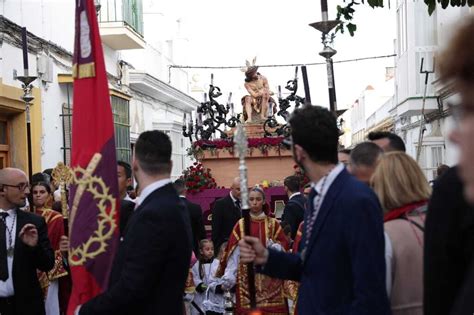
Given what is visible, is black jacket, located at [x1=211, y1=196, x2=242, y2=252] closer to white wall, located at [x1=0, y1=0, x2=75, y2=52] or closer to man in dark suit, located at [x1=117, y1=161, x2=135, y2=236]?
man in dark suit, located at [x1=117, y1=161, x2=135, y2=236]

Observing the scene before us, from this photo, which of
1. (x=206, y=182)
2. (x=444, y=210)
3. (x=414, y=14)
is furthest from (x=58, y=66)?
(x=444, y=210)

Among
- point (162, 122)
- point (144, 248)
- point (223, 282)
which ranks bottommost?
point (223, 282)

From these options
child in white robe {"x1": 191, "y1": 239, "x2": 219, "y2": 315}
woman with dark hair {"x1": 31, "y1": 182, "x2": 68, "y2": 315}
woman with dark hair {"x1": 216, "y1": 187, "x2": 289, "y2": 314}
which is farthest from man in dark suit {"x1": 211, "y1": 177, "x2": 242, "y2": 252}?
woman with dark hair {"x1": 31, "y1": 182, "x2": 68, "y2": 315}

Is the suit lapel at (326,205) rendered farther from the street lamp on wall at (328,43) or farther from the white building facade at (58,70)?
the white building facade at (58,70)

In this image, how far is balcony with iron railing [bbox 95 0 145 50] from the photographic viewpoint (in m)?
20.9

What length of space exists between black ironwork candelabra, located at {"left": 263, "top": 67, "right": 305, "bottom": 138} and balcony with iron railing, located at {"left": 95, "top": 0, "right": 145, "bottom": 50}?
518 cm

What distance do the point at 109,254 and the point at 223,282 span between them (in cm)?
355

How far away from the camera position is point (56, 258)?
24.5 feet

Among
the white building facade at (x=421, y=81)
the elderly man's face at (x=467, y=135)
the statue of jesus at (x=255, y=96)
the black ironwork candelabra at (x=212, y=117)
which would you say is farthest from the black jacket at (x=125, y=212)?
the white building facade at (x=421, y=81)

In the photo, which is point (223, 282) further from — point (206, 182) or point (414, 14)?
point (414, 14)

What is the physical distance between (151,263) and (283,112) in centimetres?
1279

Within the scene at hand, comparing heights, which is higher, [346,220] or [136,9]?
[136,9]

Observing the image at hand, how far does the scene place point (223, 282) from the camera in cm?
813

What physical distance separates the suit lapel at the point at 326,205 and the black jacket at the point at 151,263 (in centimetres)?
71
